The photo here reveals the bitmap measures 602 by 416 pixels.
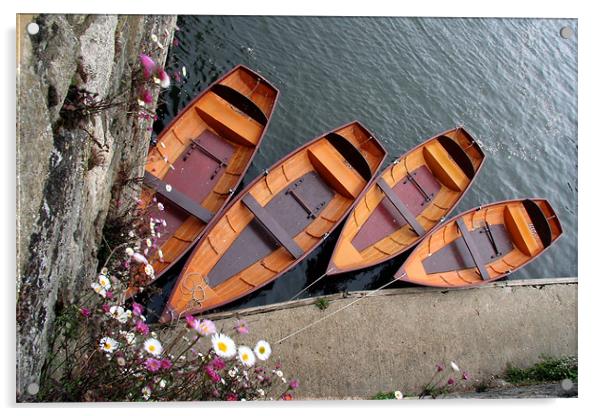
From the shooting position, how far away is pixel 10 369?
329cm

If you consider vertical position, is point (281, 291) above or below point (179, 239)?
below

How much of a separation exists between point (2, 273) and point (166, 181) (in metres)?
2.43

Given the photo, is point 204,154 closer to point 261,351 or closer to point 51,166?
→ point 51,166

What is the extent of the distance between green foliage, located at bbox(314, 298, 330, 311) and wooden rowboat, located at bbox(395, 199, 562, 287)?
951 millimetres

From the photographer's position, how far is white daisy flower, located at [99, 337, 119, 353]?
2.84m

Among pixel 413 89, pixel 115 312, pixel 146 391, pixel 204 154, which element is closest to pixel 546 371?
pixel 146 391

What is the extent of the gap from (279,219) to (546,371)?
316cm

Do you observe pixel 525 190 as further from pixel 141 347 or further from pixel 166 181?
pixel 141 347

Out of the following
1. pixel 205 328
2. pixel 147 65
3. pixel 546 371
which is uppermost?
pixel 147 65

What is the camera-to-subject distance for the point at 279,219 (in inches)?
237

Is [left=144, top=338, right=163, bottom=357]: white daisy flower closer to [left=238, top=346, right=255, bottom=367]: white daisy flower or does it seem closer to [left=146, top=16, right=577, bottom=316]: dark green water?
[left=238, top=346, right=255, bottom=367]: white daisy flower

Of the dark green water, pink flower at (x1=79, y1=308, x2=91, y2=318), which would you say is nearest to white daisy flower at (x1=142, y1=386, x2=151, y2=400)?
pink flower at (x1=79, y1=308, x2=91, y2=318)

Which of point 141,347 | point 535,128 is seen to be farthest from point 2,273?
point 535,128
